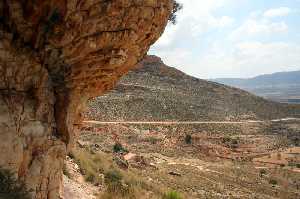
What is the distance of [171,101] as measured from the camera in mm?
64562

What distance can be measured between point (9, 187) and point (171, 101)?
187 feet

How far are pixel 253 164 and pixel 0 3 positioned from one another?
3493 cm

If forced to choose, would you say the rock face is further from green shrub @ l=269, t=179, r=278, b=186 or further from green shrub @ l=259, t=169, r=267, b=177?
green shrub @ l=259, t=169, r=267, b=177

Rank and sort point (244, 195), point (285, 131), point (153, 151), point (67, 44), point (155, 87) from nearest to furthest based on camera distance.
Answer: point (67, 44)
point (244, 195)
point (153, 151)
point (285, 131)
point (155, 87)

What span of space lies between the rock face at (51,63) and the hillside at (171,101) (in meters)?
37.5

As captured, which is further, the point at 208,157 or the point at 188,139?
the point at 188,139

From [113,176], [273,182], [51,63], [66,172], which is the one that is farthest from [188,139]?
[51,63]

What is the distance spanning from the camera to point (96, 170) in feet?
55.4

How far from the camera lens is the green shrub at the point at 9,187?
7.81 meters

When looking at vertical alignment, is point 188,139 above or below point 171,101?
below

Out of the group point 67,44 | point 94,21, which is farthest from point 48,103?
point 94,21

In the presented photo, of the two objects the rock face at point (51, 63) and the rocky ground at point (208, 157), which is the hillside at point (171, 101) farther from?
the rock face at point (51, 63)

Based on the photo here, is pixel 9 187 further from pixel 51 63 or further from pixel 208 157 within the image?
pixel 208 157

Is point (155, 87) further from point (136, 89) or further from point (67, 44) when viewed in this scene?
point (67, 44)
